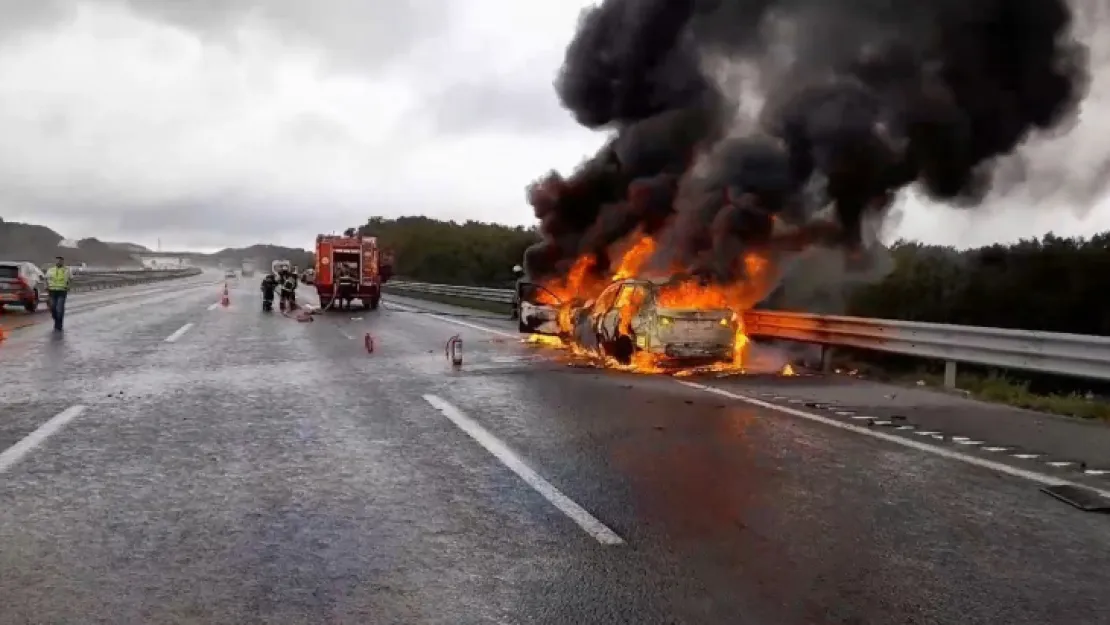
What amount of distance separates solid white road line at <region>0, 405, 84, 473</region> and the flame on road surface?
25.3ft

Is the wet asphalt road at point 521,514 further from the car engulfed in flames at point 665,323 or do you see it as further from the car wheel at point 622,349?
the car wheel at point 622,349

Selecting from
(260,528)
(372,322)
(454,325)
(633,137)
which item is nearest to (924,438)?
(260,528)

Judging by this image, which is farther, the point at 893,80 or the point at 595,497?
the point at 893,80

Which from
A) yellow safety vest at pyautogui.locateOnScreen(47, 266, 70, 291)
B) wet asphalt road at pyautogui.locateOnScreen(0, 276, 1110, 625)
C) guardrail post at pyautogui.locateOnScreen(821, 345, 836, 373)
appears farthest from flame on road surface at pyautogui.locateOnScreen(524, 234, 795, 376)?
yellow safety vest at pyautogui.locateOnScreen(47, 266, 70, 291)

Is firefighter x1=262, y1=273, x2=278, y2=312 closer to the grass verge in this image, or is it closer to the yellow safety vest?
the yellow safety vest

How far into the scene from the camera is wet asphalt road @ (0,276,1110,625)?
4.37 meters

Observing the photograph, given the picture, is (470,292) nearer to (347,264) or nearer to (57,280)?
(347,264)

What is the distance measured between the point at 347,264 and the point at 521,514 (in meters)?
30.6

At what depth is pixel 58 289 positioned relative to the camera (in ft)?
71.5

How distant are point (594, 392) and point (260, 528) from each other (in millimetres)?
6559

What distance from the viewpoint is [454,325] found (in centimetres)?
2595

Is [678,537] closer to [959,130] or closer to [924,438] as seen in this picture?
[924,438]

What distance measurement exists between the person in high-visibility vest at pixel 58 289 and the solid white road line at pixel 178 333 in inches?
101

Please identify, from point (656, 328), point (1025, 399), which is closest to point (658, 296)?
point (656, 328)
